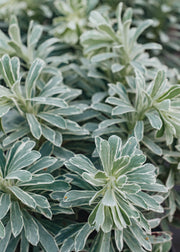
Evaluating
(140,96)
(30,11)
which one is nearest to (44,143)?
(140,96)

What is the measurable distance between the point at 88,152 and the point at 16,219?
0.35 meters

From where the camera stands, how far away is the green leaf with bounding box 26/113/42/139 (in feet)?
3.08

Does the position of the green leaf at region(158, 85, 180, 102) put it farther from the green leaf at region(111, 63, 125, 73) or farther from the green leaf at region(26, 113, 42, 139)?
the green leaf at region(26, 113, 42, 139)

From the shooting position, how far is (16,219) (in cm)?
85

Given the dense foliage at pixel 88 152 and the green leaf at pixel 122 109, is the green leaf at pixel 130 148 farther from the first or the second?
the green leaf at pixel 122 109

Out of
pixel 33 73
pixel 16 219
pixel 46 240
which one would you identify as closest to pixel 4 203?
pixel 16 219

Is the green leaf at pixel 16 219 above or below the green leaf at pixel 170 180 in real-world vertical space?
above

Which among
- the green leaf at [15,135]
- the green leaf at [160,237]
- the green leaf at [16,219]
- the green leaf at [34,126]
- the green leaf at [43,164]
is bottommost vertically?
the green leaf at [160,237]

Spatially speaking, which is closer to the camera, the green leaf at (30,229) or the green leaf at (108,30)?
the green leaf at (30,229)

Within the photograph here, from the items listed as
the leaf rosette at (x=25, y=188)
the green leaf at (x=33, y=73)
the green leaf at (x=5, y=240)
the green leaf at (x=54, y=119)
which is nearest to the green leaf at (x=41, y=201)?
the leaf rosette at (x=25, y=188)

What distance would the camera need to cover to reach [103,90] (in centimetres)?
128

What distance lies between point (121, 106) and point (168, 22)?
2.94ft

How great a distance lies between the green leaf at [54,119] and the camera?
973mm

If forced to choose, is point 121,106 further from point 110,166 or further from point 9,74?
point 9,74
